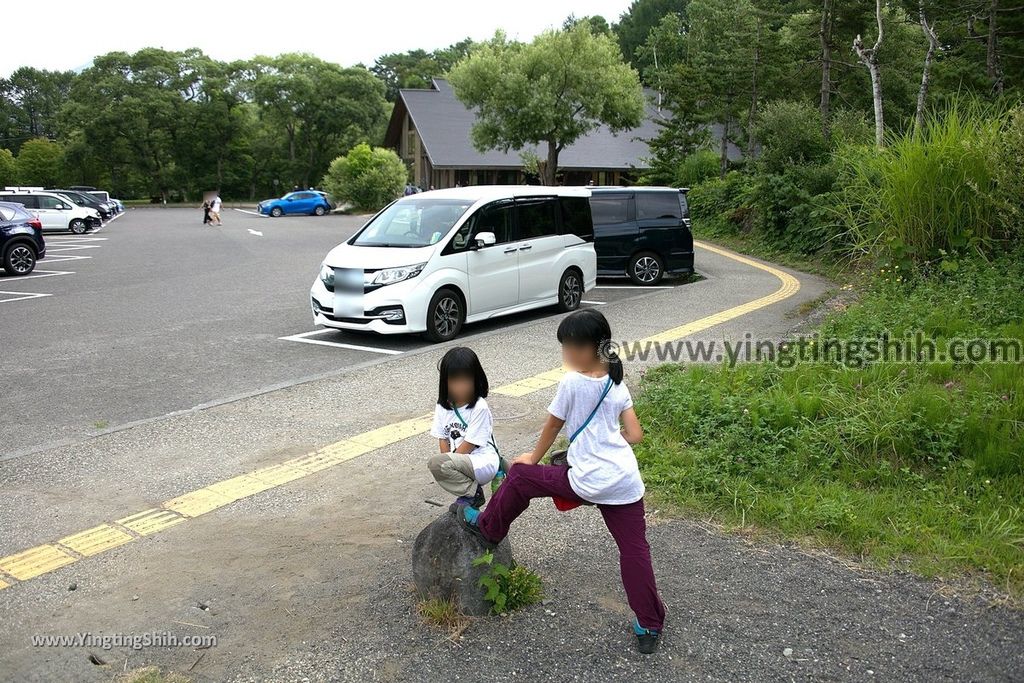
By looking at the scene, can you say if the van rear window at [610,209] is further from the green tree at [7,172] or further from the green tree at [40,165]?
the green tree at [7,172]

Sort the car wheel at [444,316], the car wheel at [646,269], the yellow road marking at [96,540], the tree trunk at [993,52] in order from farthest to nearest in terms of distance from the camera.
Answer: the tree trunk at [993,52] < the car wheel at [646,269] < the car wheel at [444,316] < the yellow road marking at [96,540]

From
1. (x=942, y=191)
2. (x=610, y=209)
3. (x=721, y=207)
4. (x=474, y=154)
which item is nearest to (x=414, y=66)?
(x=474, y=154)

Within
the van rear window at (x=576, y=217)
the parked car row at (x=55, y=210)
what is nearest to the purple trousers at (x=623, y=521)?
the van rear window at (x=576, y=217)

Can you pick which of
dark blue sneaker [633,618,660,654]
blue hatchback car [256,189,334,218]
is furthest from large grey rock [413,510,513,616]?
blue hatchback car [256,189,334,218]

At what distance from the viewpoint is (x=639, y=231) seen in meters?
16.3

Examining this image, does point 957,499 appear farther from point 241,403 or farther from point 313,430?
point 241,403

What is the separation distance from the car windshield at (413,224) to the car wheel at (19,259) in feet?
38.0

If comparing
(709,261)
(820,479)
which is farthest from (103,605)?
(709,261)

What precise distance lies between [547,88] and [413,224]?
25.7 metres

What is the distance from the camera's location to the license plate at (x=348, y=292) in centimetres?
1066

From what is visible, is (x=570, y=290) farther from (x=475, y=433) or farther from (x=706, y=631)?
(x=706, y=631)

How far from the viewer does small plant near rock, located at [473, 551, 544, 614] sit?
393cm

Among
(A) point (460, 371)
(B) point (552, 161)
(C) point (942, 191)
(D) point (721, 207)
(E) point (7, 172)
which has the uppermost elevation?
(E) point (7, 172)

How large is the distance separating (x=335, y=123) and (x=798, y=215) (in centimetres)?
5471
